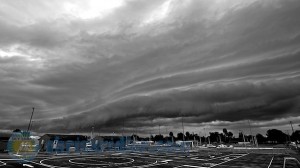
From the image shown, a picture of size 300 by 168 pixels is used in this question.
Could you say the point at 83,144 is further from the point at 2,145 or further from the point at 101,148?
the point at 2,145

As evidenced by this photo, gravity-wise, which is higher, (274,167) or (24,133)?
(24,133)

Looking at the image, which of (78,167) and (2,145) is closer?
(78,167)

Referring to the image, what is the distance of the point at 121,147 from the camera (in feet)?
341

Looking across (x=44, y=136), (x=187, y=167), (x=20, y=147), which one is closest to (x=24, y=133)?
(x=20, y=147)

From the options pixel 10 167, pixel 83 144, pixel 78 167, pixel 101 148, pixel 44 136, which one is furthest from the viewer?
pixel 44 136

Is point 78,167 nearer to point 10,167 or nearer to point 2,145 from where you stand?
point 10,167

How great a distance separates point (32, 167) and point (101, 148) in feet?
212

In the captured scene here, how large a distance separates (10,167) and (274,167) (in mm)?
43440

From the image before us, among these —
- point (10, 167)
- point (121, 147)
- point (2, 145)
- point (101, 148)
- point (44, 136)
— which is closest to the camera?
point (10, 167)

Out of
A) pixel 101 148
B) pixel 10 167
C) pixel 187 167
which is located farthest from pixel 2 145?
pixel 187 167

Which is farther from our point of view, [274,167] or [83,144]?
[83,144]

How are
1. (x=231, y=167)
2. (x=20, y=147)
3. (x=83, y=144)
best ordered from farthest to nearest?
(x=83, y=144) → (x=20, y=147) → (x=231, y=167)

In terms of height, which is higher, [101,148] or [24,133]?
[24,133]

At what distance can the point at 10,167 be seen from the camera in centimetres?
3020
